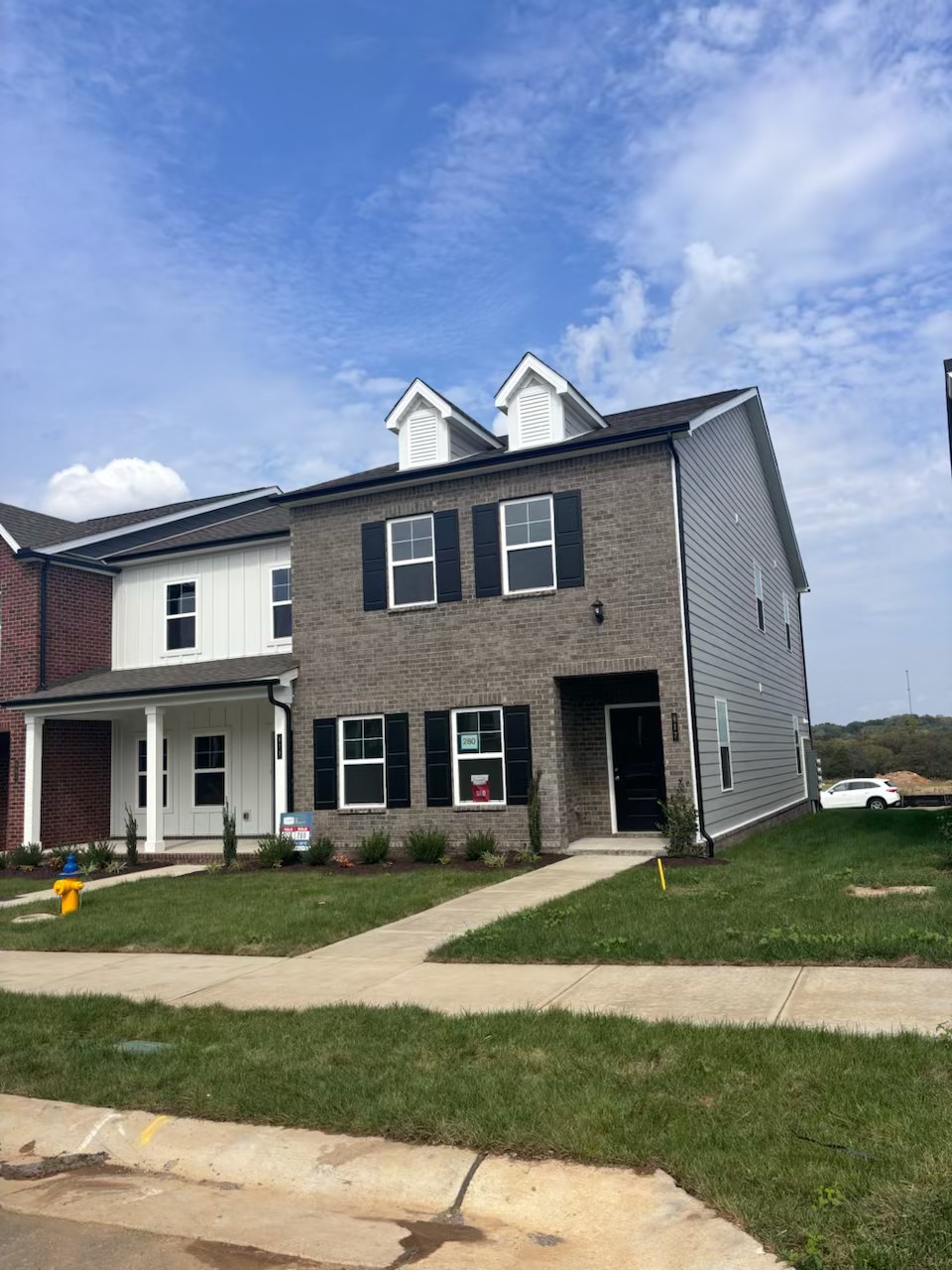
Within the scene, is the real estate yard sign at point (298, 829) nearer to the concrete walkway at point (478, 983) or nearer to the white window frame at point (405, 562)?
the white window frame at point (405, 562)

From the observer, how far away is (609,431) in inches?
651

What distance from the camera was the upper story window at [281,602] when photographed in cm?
2059

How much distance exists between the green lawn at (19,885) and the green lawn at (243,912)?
1.64m

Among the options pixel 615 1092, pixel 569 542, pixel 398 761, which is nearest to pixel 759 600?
pixel 569 542

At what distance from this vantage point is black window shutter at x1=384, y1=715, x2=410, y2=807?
1733cm

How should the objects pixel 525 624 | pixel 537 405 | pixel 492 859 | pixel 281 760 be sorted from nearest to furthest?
pixel 492 859 < pixel 525 624 < pixel 537 405 < pixel 281 760

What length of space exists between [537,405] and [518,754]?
583 centimetres

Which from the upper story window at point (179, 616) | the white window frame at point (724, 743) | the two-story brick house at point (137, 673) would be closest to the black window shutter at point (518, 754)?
the white window frame at point (724, 743)

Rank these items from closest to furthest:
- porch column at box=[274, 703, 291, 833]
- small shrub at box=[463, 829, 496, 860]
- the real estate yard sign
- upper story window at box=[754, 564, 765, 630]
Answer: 1. small shrub at box=[463, 829, 496, 860]
2. the real estate yard sign
3. porch column at box=[274, 703, 291, 833]
4. upper story window at box=[754, 564, 765, 630]

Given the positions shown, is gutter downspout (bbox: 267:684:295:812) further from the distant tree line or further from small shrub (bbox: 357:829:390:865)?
the distant tree line

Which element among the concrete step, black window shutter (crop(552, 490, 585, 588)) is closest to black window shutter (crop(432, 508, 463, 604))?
black window shutter (crop(552, 490, 585, 588))

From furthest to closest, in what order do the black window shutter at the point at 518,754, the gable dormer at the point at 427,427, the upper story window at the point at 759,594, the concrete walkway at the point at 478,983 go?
the upper story window at the point at 759,594 < the gable dormer at the point at 427,427 < the black window shutter at the point at 518,754 < the concrete walkway at the point at 478,983

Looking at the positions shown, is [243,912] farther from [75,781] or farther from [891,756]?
[891,756]

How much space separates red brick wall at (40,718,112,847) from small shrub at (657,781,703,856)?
43.1ft
